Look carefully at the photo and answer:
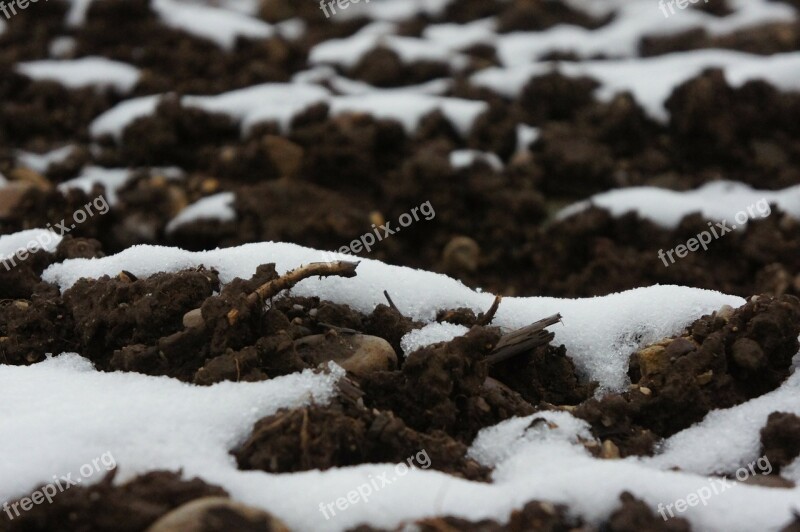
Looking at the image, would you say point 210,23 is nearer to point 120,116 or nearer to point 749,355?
point 120,116

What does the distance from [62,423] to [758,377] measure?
176cm

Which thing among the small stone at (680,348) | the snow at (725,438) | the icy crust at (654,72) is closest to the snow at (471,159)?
the icy crust at (654,72)

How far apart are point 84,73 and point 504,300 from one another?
4082 millimetres

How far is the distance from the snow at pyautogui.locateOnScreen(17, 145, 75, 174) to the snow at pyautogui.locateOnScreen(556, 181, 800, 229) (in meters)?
3.08

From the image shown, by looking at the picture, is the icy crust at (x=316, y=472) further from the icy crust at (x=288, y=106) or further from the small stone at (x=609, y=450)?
the icy crust at (x=288, y=106)

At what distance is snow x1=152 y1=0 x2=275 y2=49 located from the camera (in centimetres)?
548

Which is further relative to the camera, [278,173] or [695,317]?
[278,173]

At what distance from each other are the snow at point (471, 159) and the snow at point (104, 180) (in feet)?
6.42

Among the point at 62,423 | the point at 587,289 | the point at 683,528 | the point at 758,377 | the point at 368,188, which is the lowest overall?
the point at 587,289

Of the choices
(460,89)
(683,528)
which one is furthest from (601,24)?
(683,528)

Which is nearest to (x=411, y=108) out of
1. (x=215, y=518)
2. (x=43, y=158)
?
(x=43, y=158)

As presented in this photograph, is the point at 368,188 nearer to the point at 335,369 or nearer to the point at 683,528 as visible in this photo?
the point at 335,369

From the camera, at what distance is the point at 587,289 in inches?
147

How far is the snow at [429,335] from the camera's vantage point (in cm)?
203
